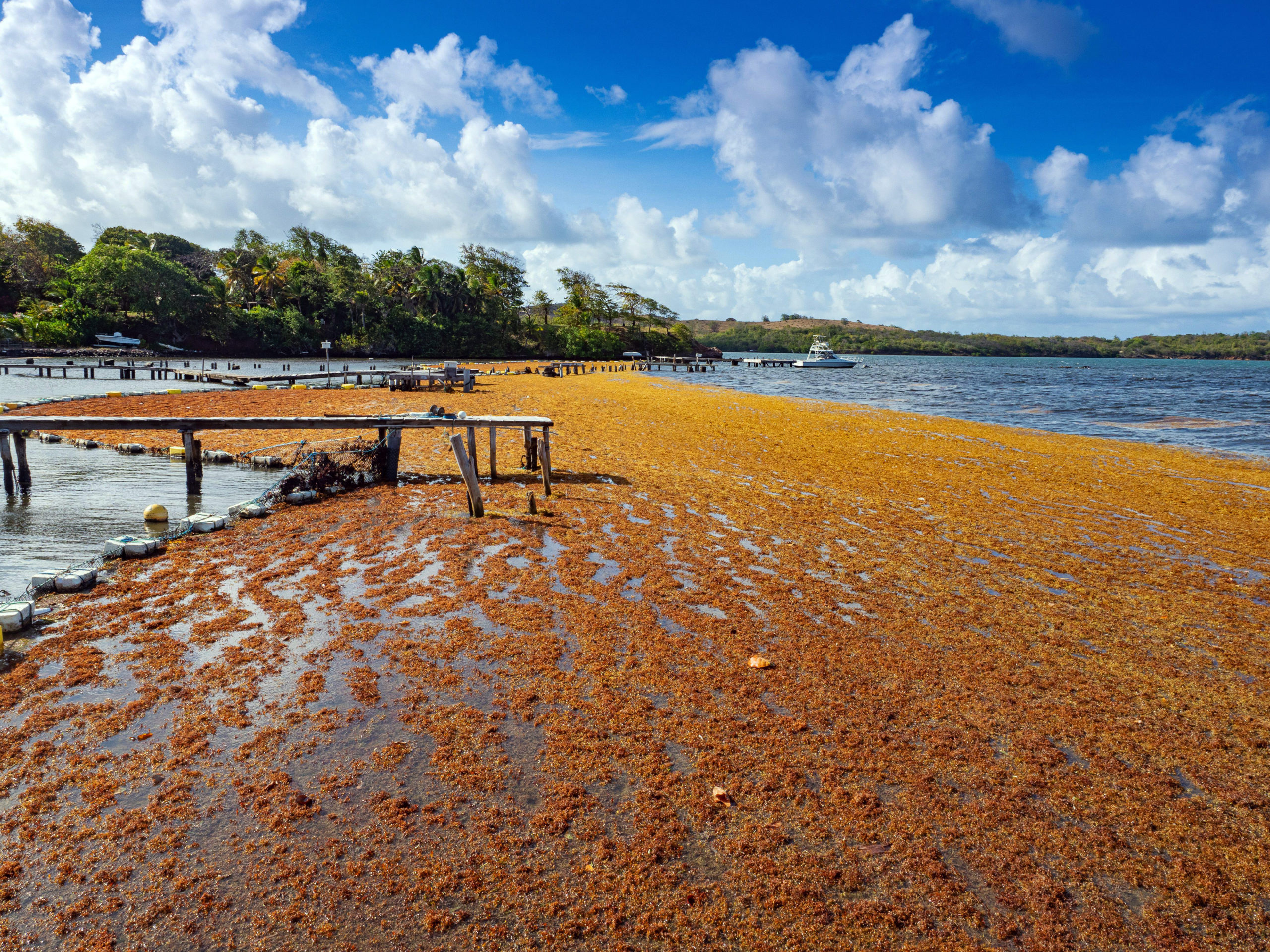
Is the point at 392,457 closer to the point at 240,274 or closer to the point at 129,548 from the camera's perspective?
the point at 129,548

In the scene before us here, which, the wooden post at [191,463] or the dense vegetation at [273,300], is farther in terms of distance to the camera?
the dense vegetation at [273,300]

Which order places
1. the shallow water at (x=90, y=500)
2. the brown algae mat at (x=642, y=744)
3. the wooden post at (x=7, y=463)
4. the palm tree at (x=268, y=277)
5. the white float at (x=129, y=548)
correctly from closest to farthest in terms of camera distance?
1. the brown algae mat at (x=642, y=744)
2. the white float at (x=129, y=548)
3. the shallow water at (x=90, y=500)
4. the wooden post at (x=7, y=463)
5. the palm tree at (x=268, y=277)

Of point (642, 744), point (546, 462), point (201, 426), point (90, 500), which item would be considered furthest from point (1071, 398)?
point (90, 500)

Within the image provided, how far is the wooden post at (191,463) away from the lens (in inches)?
517

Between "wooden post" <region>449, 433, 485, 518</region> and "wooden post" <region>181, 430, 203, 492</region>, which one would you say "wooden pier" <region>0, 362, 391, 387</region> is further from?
"wooden post" <region>449, 433, 485, 518</region>

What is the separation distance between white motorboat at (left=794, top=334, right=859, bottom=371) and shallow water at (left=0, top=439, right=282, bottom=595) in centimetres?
9673

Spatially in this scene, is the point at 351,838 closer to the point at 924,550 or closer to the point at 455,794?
the point at 455,794

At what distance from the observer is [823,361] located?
105m

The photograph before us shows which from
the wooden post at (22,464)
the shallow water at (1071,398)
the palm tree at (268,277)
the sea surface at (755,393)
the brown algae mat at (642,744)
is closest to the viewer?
the brown algae mat at (642,744)

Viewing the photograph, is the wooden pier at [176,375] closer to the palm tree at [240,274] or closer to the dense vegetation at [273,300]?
the dense vegetation at [273,300]

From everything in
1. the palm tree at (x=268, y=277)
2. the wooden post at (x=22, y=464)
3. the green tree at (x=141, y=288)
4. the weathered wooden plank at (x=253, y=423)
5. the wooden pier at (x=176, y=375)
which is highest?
the palm tree at (x=268, y=277)

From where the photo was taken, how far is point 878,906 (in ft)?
12.3

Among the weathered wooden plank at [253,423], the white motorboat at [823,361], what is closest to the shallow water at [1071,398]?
the white motorboat at [823,361]

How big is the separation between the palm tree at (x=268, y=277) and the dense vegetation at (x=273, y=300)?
184mm
